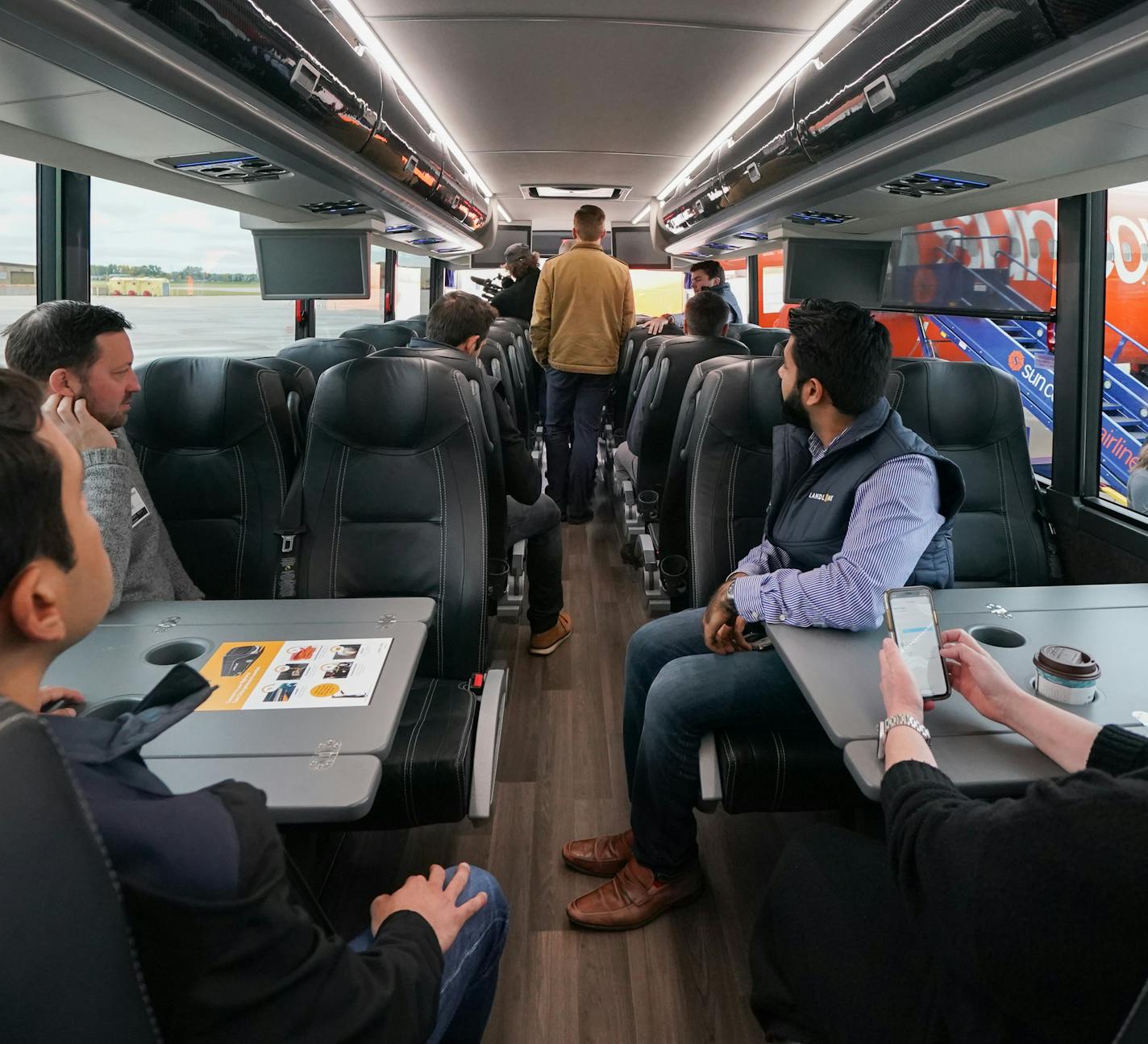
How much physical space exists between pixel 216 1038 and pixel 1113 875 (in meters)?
0.91

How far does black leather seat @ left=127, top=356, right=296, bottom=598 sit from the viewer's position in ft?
9.27

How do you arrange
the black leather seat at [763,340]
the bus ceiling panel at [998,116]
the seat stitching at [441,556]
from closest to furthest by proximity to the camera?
1. the bus ceiling panel at [998,116]
2. the seat stitching at [441,556]
3. the black leather seat at [763,340]

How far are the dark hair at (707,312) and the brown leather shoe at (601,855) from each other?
3245mm

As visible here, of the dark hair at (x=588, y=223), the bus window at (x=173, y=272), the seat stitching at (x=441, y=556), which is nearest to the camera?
the seat stitching at (x=441, y=556)

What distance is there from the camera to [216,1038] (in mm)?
855

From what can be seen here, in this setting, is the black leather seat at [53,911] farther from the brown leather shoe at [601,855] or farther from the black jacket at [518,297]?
the black jacket at [518,297]

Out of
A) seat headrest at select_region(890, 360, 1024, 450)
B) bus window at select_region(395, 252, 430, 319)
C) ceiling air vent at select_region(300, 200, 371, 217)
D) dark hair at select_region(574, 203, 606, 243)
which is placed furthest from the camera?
bus window at select_region(395, 252, 430, 319)

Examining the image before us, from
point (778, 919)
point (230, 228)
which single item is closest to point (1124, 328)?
point (778, 919)

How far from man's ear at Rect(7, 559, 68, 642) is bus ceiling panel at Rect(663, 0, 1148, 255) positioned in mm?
1855

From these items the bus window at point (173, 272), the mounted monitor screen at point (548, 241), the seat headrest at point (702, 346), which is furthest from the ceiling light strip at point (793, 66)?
the mounted monitor screen at point (548, 241)

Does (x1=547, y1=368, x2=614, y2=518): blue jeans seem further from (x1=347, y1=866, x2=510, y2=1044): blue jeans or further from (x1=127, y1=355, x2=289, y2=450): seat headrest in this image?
(x1=347, y1=866, x2=510, y2=1044): blue jeans

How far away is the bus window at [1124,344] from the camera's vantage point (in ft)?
9.66

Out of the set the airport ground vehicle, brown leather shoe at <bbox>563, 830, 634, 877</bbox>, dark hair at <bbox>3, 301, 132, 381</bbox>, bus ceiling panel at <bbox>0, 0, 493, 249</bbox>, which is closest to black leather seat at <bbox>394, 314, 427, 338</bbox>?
the airport ground vehicle

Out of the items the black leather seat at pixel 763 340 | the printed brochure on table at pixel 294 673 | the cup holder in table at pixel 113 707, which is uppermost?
the black leather seat at pixel 763 340
